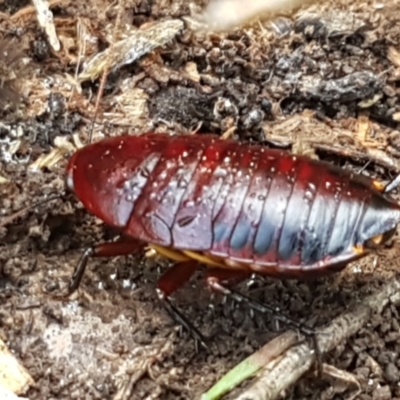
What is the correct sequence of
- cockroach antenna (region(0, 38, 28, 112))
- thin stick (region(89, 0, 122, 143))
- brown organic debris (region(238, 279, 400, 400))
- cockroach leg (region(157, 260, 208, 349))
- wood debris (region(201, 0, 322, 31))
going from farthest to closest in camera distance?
wood debris (region(201, 0, 322, 31)) < cockroach antenna (region(0, 38, 28, 112)) < thin stick (region(89, 0, 122, 143)) < cockroach leg (region(157, 260, 208, 349)) < brown organic debris (region(238, 279, 400, 400))

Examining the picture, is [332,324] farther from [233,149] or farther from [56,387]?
[56,387]

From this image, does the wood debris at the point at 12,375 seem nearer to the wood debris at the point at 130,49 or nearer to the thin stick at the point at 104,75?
the thin stick at the point at 104,75

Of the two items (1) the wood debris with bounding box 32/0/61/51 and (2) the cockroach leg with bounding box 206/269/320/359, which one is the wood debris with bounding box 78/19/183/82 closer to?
(1) the wood debris with bounding box 32/0/61/51

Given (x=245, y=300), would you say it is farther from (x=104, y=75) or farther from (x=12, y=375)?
(x=104, y=75)

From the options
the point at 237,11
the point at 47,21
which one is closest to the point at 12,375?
the point at 47,21

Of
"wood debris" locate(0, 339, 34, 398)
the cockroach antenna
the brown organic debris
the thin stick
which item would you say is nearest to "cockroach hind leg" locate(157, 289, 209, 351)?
the brown organic debris

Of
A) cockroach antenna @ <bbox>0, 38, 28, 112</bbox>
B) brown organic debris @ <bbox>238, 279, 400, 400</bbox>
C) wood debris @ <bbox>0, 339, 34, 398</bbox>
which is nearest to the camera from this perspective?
brown organic debris @ <bbox>238, 279, 400, 400</bbox>
